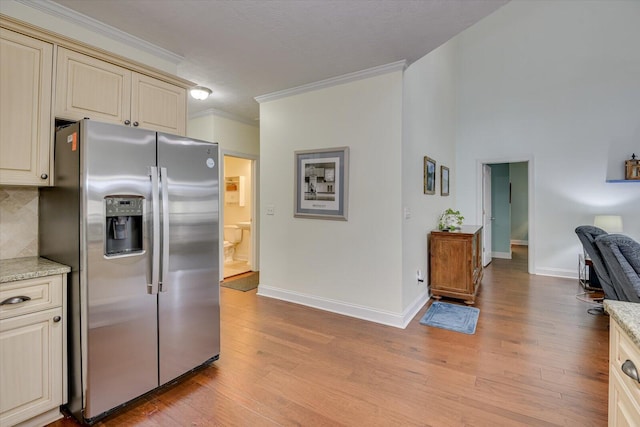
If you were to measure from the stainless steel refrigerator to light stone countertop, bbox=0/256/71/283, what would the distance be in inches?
2.4

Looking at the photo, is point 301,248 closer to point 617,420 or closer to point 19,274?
point 19,274

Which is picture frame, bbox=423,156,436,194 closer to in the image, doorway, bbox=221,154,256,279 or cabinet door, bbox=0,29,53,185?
doorway, bbox=221,154,256,279

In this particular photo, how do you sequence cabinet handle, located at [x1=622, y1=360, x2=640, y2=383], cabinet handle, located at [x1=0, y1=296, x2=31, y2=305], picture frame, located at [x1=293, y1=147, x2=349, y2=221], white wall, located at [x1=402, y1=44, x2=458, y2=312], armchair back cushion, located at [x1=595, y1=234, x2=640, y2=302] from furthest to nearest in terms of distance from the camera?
picture frame, located at [x1=293, y1=147, x2=349, y2=221] → white wall, located at [x1=402, y1=44, x2=458, y2=312] → armchair back cushion, located at [x1=595, y1=234, x2=640, y2=302] → cabinet handle, located at [x1=0, y1=296, x2=31, y2=305] → cabinet handle, located at [x1=622, y1=360, x2=640, y2=383]

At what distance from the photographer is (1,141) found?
1.75m

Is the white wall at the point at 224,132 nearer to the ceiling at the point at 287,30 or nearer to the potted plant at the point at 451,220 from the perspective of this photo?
the ceiling at the point at 287,30

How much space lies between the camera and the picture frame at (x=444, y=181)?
4.78 meters

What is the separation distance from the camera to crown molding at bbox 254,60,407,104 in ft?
9.91

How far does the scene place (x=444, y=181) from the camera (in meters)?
4.99

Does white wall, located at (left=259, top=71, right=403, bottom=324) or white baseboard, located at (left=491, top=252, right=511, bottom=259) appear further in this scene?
white baseboard, located at (left=491, top=252, right=511, bottom=259)

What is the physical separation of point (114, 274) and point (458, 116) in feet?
20.4

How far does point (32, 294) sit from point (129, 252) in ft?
1.64

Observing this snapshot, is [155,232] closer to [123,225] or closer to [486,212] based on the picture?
[123,225]

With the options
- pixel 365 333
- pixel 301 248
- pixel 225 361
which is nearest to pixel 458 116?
pixel 301 248

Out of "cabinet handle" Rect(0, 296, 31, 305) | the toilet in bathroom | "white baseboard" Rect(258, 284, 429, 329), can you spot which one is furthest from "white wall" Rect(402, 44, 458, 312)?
the toilet in bathroom
